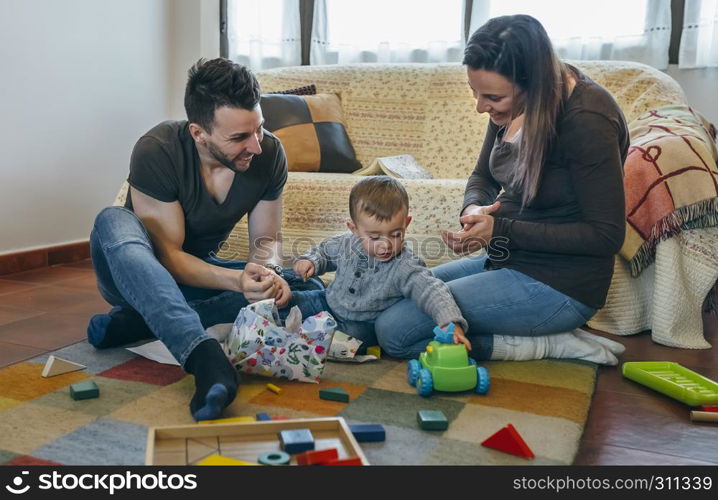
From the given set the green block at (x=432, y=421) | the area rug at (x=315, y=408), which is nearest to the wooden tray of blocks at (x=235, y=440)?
the area rug at (x=315, y=408)

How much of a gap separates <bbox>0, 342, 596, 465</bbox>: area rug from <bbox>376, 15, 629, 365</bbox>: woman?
3.6 inches

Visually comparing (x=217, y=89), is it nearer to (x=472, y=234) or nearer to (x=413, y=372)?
(x=472, y=234)

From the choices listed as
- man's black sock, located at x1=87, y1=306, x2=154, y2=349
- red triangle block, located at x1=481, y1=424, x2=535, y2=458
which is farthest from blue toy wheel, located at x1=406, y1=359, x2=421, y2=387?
man's black sock, located at x1=87, y1=306, x2=154, y2=349

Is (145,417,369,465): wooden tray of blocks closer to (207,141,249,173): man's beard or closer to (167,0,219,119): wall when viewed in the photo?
(207,141,249,173): man's beard

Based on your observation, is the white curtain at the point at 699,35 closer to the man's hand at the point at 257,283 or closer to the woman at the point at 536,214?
the woman at the point at 536,214

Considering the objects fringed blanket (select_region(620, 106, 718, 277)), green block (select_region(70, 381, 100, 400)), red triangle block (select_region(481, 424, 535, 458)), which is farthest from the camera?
fringed blanket (select_region(620, 106, 718, 277))

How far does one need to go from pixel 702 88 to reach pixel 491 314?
1880 millimetres

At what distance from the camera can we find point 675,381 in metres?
1.54

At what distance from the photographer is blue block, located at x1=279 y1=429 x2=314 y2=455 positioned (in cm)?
106

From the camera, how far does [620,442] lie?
1301 mm

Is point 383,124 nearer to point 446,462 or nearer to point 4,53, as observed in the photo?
point 4,53

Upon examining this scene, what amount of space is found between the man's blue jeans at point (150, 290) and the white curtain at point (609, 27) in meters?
1.91

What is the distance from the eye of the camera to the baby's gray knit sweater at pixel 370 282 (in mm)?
1675
